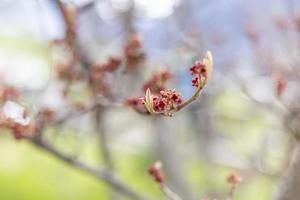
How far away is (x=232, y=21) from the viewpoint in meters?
3.68

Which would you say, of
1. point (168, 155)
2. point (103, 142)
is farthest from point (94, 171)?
point (168, 155)

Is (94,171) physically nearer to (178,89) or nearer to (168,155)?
(178,89)

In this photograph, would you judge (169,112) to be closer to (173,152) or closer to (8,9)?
(173,152)

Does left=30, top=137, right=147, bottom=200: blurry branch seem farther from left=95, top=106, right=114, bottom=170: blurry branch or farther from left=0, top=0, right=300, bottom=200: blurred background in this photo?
left=95, top=106, right=114, bottom=170: blurry branch

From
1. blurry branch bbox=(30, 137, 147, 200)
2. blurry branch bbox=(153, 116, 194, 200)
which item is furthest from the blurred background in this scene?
blurry branch bbox=(30, 137, 147, 200)

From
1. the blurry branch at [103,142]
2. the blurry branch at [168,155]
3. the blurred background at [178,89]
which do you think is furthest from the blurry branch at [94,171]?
the blurry branch at [168,155]

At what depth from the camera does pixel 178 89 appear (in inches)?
94.8

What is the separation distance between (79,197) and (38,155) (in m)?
0.61

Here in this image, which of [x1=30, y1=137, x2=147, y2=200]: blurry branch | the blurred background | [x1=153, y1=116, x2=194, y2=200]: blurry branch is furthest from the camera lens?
[x1=153, y1=116, x2=194, y2=200]: blurry branch

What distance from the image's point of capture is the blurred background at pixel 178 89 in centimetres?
221

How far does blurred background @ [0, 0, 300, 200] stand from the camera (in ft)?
7.27

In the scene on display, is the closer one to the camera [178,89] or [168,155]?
[178,89]

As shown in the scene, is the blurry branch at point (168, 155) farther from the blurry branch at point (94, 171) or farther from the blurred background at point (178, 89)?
the blurry branch at point (94, 171)

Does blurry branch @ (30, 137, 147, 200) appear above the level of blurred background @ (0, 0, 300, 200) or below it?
below
